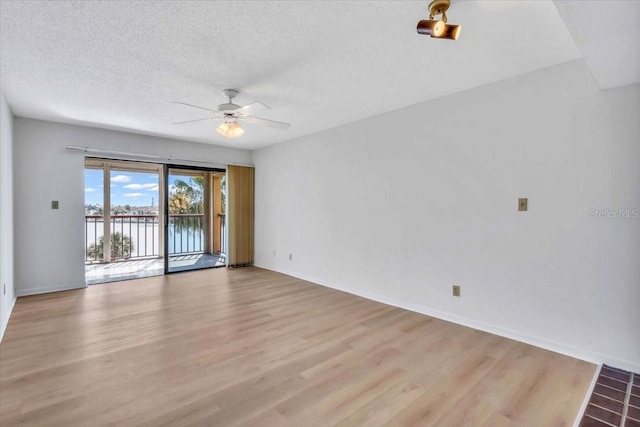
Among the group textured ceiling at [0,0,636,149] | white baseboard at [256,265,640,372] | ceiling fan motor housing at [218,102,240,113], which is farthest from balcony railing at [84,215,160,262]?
white baseboard at [256,265,640,372]

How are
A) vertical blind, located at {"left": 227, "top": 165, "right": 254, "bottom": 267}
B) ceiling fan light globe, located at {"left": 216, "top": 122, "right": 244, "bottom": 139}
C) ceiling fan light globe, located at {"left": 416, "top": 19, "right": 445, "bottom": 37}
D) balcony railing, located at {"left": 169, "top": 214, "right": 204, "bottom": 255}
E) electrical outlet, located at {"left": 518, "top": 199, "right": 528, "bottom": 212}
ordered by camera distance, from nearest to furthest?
ceiling fan light globe, located at {"left": 416, "top": 19, "right": 445, "bottom": 37}
electrical outlet, located at {"left": 518, "top": 199, "right": 528, "bottom": 212}
ceiling fan light globe, located at {"left": 216, "top": 122, "right": 244, "bottom": 139}
vertical blind, located at {"left": 227, "top": 165, "right": 254, "bottom": 267}
balcony railing, located at {"left": 169, "top": 214, "right": 204, "bottom": 255}

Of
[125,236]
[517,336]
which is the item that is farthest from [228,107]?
[125,236]

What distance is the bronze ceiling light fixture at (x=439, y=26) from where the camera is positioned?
5.48 feet

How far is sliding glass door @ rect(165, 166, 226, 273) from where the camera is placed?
6371 mm

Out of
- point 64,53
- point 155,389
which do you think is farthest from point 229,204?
point 155,389

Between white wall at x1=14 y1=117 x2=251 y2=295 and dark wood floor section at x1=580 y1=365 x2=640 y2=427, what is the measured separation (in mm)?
5820

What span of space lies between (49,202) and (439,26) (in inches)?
206

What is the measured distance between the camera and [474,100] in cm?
309

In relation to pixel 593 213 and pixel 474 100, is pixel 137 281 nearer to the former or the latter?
pixel 474 100

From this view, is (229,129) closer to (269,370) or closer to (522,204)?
(269,370)

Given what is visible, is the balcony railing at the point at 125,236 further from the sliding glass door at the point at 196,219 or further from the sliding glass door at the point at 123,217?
the sliding glass door at the point at 196,219

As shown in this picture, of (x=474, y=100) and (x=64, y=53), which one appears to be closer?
(x=64, y=53)

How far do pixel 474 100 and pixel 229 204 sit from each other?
4499mm

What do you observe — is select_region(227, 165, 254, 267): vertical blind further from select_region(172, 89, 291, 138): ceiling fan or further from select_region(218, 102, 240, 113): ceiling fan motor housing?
select_region(218, 102, 240, 113): ceiling fan motor housing
